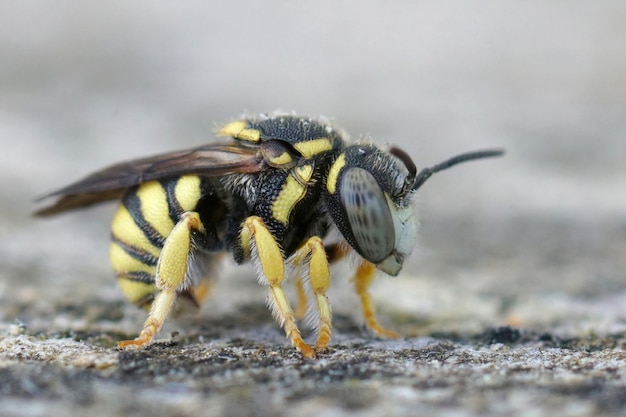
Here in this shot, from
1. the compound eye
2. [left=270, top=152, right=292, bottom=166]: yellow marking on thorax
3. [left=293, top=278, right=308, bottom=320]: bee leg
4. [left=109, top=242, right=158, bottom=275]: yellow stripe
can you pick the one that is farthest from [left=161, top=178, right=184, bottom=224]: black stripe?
[left=293, top=278, right=308, bottom=320]: bee leg

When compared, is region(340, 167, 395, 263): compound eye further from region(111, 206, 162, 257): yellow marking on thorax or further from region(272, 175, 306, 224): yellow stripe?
region(111, 206, 162, 257): yellow marking on thorax

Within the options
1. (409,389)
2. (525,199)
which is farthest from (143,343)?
(525,199)

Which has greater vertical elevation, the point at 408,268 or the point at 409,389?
the point at 408,268

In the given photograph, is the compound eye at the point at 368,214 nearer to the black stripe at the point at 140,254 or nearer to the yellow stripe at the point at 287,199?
the yellow stripe at the point at 287,199

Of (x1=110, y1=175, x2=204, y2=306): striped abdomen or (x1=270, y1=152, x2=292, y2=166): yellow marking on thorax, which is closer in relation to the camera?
(x1=270, y1=152, x2=292, y2=166): yellow marking on thorax

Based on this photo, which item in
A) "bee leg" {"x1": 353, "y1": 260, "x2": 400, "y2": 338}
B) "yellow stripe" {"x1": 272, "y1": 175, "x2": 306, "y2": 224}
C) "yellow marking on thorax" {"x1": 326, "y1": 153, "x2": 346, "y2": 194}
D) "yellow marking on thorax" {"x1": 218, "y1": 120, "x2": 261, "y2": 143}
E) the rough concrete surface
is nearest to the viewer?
the rough concrete surface

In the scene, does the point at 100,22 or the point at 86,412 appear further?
the point at 100,22

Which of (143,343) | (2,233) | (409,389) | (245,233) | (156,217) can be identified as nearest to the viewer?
(409,389)

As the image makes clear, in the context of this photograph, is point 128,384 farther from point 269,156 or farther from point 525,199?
point 525,199
